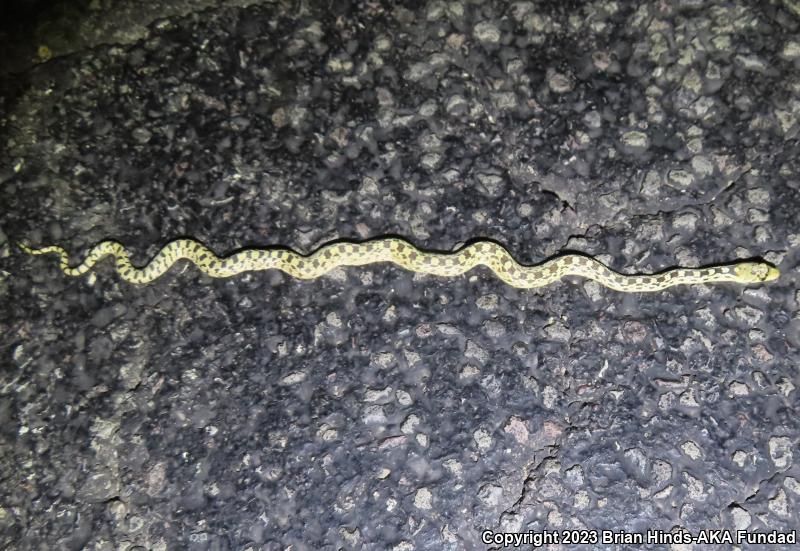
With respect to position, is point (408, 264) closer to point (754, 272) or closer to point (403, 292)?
point (403, 292)

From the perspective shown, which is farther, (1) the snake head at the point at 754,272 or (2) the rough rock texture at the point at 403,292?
(1) the snake head at the point at 754,272

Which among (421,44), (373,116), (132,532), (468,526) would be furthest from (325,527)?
(421,44)

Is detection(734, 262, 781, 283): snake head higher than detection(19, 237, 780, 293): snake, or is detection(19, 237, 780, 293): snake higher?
detection(734, 262, 781, 283): snake head

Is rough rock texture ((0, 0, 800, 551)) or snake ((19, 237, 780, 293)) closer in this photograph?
rough rock texture ((0, 0, 800, 551))

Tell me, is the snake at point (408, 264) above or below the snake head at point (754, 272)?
below
